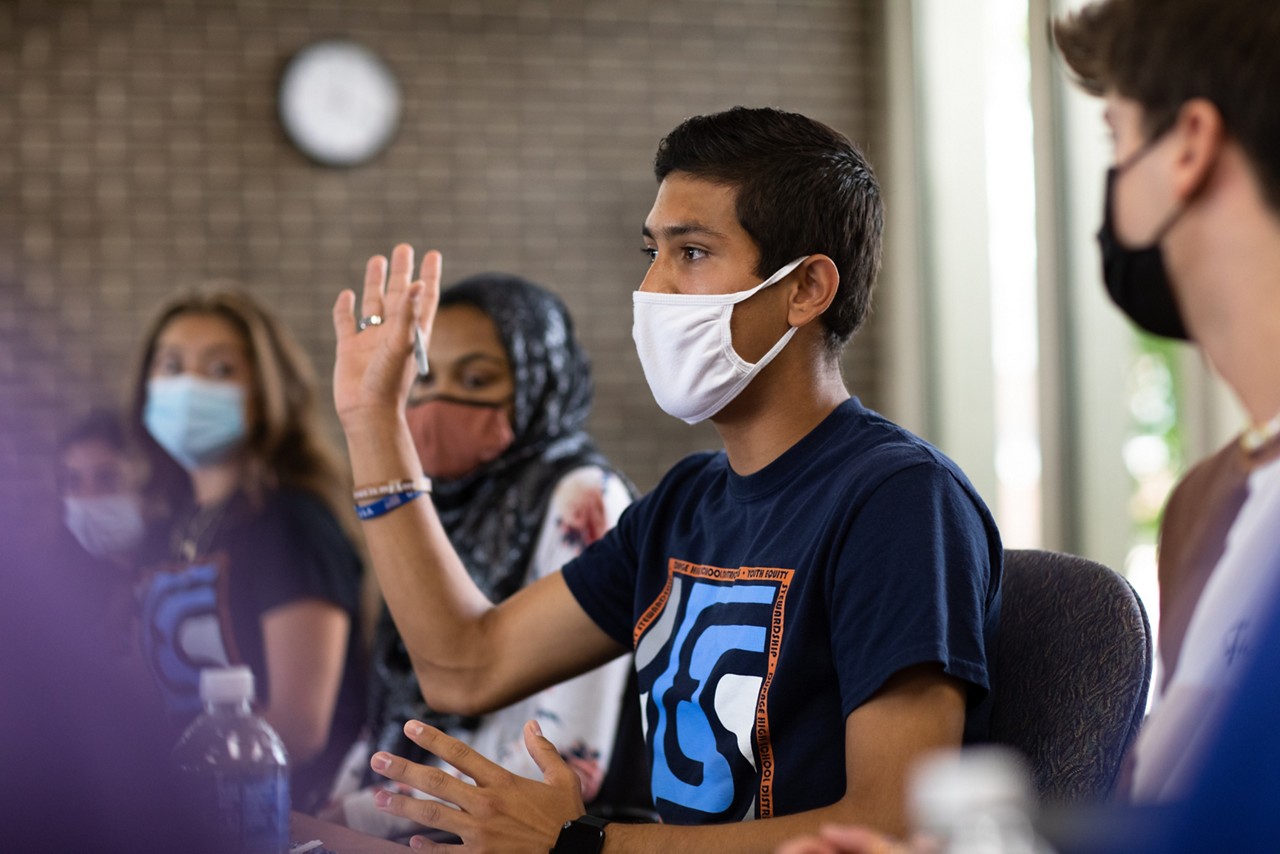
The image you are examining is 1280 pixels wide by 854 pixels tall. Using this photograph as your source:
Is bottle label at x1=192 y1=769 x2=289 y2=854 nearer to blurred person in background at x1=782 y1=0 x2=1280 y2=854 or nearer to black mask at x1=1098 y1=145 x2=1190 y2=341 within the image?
blurred person in background at x1=782 y1=0 x2=1280 y2=854

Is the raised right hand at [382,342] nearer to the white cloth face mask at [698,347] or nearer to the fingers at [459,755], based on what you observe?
the white cloth face mask at [698,347]

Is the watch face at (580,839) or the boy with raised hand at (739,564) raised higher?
the boy with raised hand at (739,564)

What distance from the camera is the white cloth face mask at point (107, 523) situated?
9.33 ft

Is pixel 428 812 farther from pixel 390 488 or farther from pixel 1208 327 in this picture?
pixel 1208 327

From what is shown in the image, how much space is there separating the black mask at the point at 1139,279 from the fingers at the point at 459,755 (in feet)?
2.23

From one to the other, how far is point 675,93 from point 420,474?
10.3 ft

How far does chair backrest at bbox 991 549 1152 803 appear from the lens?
1.10m

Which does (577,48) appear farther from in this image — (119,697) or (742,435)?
(119,697)

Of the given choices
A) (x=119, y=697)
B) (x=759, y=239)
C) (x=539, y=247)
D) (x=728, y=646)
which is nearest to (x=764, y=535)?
(x=728, y=646)

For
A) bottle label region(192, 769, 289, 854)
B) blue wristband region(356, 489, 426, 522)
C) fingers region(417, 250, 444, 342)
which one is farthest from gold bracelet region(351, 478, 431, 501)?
bottle label region(192, 769, 289, 854)

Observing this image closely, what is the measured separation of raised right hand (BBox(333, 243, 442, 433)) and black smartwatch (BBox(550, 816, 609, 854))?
60 cm

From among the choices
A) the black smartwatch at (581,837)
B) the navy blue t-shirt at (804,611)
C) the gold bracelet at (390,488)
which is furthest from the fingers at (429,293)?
the black smartwatch at (581,837)

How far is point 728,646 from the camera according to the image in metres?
1.24

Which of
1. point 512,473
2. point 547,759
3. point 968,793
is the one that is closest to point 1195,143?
point 968,793
